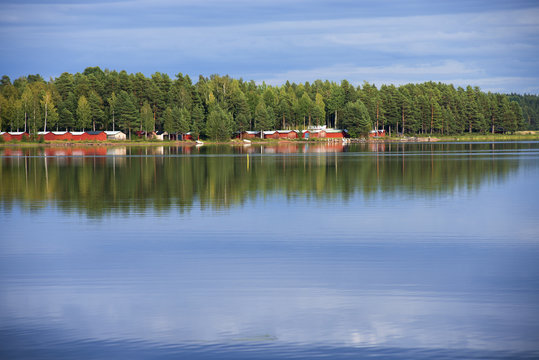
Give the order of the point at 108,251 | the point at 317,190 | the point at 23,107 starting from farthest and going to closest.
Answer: the point at 23,107 → the point at 317,190 → the point at 108,251

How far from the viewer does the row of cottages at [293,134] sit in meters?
169

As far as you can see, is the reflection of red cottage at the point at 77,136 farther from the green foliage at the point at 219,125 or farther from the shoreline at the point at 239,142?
the green foliage at the point at 219,125

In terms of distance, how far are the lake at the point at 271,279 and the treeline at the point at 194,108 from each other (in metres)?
128

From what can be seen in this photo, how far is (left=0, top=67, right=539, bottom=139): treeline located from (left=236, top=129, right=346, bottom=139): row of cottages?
7.62 feet

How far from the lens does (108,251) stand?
660 inches

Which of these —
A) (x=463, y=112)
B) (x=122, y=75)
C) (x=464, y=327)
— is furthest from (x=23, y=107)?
(x=464, y=327)

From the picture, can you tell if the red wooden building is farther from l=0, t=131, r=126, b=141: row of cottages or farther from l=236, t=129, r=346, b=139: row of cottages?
l=0, t=131, r=126, b=141: row of cottages

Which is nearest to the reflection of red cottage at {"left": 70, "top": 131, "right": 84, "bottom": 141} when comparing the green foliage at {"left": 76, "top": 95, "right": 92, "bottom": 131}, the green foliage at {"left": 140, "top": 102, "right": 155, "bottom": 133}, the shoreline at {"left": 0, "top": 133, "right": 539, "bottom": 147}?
the green foliage at {"left": 76, "top": 95, "right": 92, "bottom": 131}

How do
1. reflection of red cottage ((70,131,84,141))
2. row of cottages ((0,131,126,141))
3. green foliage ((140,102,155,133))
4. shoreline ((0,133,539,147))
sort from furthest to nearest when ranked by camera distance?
1. green foliage ((140,102,155,133))
2. reflection of red cottage ((70,131,84,141))
3. row of cottages ((0,131,126,141))
4. shoreline ((0,133,539,147))

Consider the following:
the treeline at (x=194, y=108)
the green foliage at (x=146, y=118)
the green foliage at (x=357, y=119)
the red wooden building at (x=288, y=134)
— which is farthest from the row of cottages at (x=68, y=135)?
the green foliage at (x=357, y=119)

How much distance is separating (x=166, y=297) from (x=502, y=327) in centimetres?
627

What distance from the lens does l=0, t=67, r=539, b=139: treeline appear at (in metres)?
152

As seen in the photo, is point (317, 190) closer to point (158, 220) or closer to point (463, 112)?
point (158, 220)

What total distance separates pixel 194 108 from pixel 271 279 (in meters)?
147
